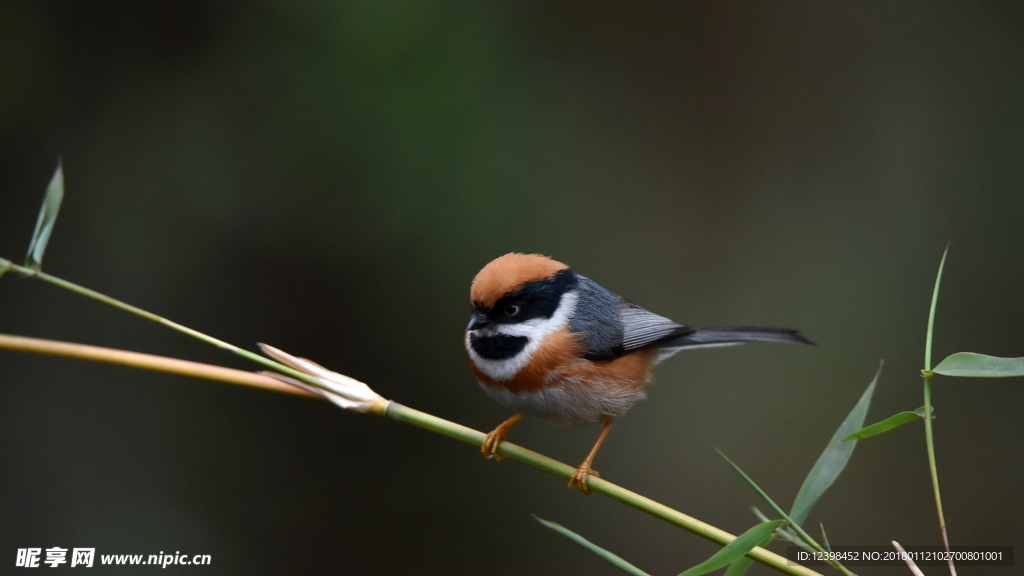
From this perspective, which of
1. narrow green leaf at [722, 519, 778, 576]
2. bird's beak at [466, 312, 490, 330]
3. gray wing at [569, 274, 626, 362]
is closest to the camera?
narrow green leaf at [722, 519, 778, 576]

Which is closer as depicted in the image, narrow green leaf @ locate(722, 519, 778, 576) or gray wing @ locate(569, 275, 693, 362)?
narrow green leaf @ locate(722, 519, 778, 576)

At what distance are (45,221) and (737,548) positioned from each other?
120cm

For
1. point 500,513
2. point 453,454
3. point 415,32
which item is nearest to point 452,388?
point 453,454

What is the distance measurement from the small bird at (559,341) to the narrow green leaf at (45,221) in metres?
0.83

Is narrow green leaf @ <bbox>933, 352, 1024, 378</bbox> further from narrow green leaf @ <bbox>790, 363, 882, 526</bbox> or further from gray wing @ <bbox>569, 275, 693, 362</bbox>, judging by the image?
gray wing @ <bbox>569, 275, 693, 362</bbox>

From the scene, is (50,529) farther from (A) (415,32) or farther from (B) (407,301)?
(A) (415,32)

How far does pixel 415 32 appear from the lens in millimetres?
3117

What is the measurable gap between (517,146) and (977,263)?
2.72 metres

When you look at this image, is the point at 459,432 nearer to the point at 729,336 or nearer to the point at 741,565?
the point at 741,565

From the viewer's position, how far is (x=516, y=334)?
5.56 feet

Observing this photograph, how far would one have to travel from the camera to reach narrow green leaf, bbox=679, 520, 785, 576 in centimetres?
100

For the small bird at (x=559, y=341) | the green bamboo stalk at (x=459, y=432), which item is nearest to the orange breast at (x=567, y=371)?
the small bird at (x=559, y=341)

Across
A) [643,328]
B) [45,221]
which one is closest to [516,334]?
[643,328]

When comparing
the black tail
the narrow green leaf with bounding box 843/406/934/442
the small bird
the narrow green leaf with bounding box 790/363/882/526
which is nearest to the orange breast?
the small bird
